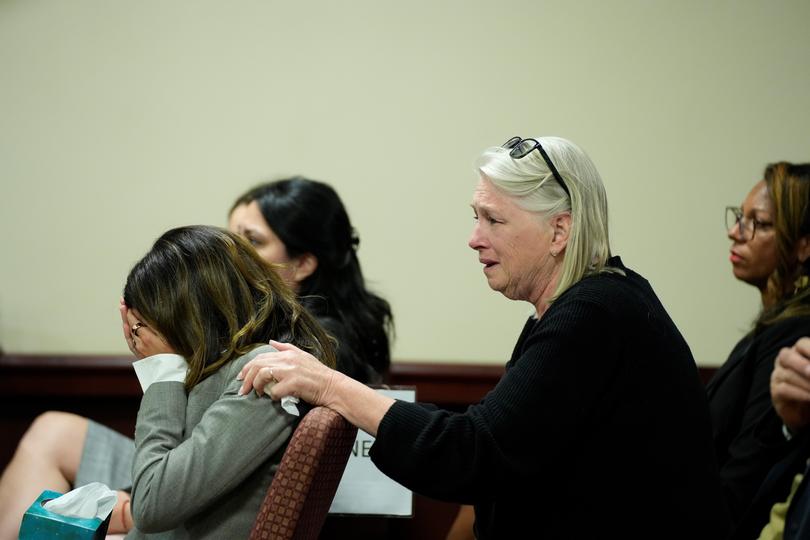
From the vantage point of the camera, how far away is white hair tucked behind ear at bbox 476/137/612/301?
1674 millimetres

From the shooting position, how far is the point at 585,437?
1.58 m

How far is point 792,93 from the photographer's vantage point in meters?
3.19

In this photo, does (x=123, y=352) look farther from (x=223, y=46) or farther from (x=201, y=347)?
(x=201, y=347)

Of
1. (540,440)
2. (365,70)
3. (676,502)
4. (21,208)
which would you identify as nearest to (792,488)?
(676,502)

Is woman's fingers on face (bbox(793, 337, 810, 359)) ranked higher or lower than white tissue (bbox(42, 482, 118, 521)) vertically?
higher

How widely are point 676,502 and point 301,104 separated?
220 centimetres

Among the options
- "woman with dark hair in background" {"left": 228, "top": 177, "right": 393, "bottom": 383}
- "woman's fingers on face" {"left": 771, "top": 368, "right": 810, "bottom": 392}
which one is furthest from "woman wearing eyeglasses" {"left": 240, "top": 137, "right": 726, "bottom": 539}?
"woman with dark hair in background" {"left": 228, "top": 177, "right": 393, "bottom": 383}

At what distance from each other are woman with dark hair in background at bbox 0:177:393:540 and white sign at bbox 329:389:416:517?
38 cm

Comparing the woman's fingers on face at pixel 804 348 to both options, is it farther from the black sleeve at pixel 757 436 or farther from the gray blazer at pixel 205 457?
the gray blazer at pixel 205 457

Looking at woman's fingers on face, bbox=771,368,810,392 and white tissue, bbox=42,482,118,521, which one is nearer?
white tissue, bbox=42,482,118,521

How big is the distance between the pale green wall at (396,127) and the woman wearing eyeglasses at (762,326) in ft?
2.17

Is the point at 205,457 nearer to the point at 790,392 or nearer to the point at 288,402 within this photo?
the point at 288,402

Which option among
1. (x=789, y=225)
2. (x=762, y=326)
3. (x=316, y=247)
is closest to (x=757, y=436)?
(x=762, y=326)

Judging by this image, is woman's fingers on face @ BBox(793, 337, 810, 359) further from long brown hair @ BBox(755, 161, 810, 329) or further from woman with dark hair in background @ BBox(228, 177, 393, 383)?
woman with dark hair in background @ BBox(228, 177, 393, 383)
